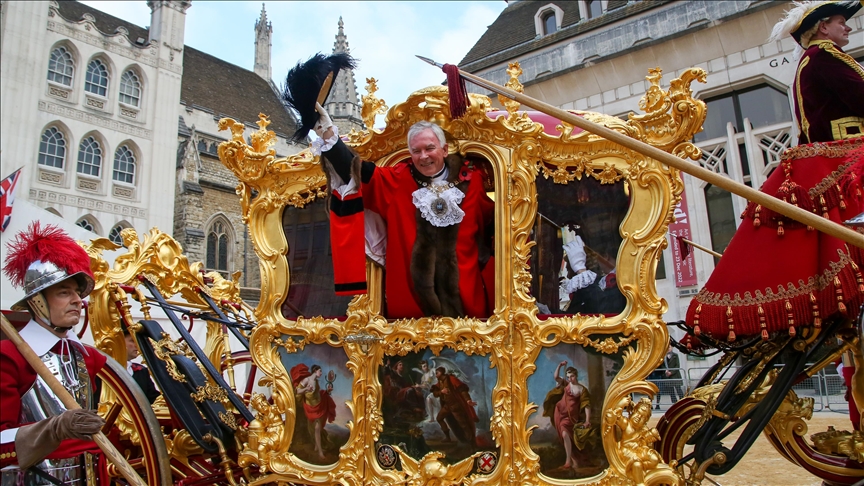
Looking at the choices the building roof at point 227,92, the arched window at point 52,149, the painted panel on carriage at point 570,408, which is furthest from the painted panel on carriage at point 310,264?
the building roof at point 227,92

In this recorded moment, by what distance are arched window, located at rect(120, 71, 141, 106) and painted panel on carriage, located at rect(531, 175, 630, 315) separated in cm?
2262

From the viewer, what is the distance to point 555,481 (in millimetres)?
2662

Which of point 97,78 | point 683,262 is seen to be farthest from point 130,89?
point 683,262

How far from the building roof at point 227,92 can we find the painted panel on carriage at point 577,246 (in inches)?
1064

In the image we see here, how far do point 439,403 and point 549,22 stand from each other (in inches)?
630

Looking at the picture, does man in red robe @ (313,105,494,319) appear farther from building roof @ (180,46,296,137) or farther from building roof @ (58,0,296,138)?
building roof @ (180,46,296,137)

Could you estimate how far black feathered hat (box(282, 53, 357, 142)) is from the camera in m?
Answer: 2.92

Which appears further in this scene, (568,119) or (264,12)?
(264,12)

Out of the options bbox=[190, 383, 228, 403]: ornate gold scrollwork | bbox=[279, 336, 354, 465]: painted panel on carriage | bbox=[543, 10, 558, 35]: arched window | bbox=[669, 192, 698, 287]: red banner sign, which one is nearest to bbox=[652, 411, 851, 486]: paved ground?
bbox=[279, 336, 354, 465]: painted panel on carriage

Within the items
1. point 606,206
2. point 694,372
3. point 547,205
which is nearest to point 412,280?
point 547,205

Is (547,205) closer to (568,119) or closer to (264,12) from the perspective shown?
(568,119)

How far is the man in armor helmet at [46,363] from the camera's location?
2.39 metres

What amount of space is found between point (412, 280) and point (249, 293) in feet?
68.1

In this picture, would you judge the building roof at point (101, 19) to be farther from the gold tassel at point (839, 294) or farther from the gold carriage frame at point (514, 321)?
the gold tassel at point (839, 294)
